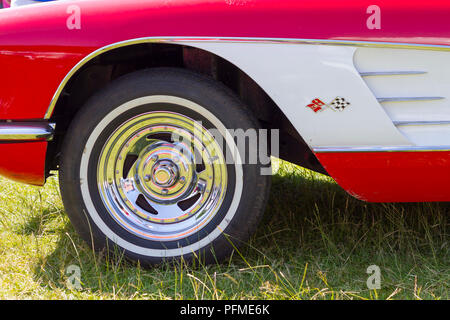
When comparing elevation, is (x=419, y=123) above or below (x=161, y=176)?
above

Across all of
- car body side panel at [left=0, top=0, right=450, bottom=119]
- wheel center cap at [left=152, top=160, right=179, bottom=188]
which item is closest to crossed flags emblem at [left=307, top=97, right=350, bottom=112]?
car body side panel at [left=0, top=0, right=450, bottom=119]

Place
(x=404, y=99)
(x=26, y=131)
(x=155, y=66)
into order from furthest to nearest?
(x=155, y=66) → (x=26, y=131) → (x=404, y=99)

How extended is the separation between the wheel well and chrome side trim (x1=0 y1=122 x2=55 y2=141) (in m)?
0.07

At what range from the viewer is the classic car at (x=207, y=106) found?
2076mm

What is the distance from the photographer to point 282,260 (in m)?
2.47

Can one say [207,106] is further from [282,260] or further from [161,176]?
[282,260]

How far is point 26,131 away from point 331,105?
131cm

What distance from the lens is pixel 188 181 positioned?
2.41m

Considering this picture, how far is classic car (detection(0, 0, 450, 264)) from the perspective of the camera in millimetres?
2076

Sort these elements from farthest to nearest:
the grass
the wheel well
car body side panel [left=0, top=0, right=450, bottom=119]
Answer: the wheel well < the grass < car body side panel [left=0, top=0, right=450, bottom=119]

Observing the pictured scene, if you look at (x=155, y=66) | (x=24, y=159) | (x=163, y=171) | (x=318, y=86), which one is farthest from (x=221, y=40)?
(x=24, y=159)

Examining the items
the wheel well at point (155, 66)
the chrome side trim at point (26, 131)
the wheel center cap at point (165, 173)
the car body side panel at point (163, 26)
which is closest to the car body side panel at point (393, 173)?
the wheel well at point (155, 66)

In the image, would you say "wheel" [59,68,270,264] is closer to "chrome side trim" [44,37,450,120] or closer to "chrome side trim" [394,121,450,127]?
"chrome side trim" [44,37,450,120]

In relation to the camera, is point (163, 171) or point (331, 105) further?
point (163, 171)
